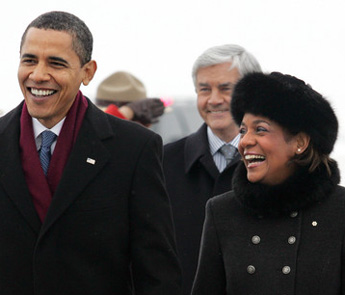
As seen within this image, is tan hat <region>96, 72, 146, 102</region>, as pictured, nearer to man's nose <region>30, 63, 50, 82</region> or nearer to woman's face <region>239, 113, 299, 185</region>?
woman's face <region>239, 113, 299, 185</region>

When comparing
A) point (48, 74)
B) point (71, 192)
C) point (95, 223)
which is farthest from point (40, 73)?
point (95, 223)

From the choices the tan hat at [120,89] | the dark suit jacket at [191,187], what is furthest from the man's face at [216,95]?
the tan hat at [120,89]

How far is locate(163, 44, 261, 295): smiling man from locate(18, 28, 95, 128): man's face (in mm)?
1329

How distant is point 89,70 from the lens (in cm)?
483

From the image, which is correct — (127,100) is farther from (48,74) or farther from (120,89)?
(48,74)

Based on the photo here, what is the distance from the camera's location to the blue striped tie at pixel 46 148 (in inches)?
181

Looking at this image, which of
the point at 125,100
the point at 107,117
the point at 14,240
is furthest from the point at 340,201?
the point at 125,100

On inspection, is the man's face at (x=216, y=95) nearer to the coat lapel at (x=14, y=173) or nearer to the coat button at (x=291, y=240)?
the coat button at (x=291, y=240)

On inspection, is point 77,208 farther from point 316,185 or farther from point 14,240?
point 316,185

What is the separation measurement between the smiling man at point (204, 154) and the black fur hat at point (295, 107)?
0.96m

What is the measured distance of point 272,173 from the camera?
475cm

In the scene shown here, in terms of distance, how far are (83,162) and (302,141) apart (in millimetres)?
906

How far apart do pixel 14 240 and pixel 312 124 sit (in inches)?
50.8

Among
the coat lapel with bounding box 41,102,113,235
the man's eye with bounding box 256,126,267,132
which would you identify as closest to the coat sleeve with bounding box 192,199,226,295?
the man's eye with bounding box 256,126,267,132
